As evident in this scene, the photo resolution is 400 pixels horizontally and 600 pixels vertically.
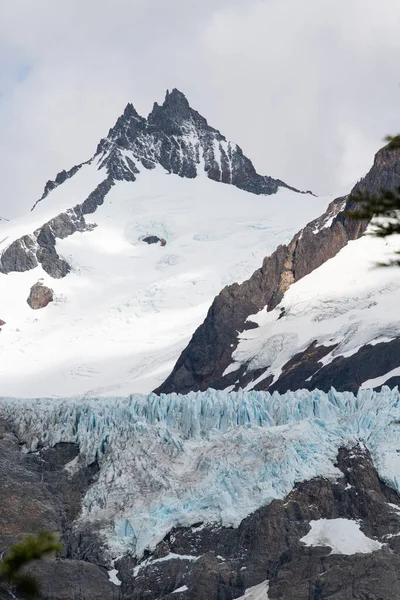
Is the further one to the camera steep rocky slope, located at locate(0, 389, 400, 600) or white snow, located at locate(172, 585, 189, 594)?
steep rocky slope, located at locate(0, 389, 400, 600)

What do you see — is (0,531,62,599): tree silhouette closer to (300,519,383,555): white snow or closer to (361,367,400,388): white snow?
(300,519,383,555): white snow

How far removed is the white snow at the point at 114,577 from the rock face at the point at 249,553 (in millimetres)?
321

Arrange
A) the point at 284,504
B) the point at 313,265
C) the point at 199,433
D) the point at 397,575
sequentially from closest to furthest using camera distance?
the point at 397,575 → the point at 284,504 → the point at 199,433 → the point at 313,265

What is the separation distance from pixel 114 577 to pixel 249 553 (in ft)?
32.4

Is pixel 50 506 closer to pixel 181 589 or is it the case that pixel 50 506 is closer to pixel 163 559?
pixel 163 559

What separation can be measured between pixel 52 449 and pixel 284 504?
22.9 meters

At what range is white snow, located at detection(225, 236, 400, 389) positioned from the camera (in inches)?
6063

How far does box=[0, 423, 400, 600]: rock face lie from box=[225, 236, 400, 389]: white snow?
69.4m

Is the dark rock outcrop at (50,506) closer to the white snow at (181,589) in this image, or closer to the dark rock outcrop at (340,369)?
the white snow at (181,589)

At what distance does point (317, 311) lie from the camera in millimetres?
168250

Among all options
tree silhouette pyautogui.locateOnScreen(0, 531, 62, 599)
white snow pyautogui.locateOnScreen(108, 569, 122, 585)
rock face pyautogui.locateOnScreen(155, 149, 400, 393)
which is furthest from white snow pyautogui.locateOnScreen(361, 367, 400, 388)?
tree silhouette pyautogui.locateOnScreen(0, 531, 62, 599)

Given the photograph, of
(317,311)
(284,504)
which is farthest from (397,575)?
(317,311)

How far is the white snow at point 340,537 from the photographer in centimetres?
7562

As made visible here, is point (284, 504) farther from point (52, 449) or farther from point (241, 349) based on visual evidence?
point (241, 349)
